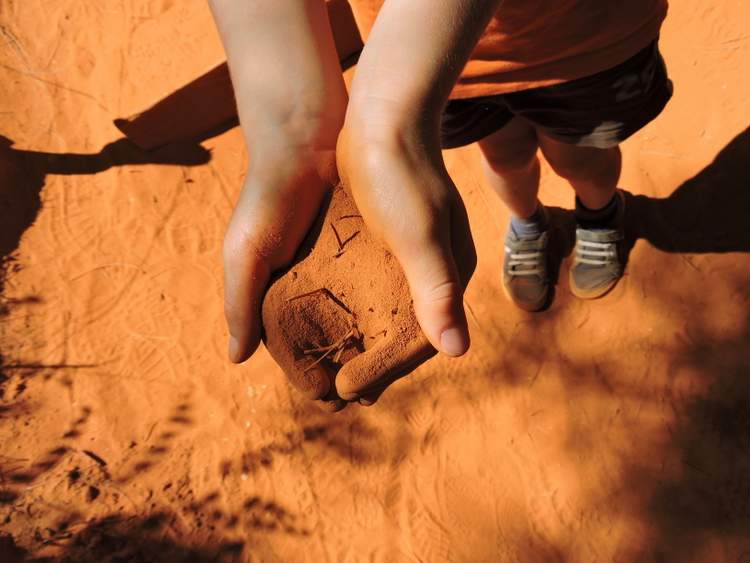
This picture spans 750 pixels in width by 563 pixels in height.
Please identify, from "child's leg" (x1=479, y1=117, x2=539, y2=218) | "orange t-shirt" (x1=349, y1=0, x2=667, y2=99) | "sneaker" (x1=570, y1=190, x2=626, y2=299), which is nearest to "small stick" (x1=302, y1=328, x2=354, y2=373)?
"orange t-shirt" (x1=349, y1=0, x2=667, y2=99)

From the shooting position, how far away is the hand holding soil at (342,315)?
1378mm

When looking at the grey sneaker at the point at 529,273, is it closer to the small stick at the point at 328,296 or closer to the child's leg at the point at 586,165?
the child's leg at the point at 586,165

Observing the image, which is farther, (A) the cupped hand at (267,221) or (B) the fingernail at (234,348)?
(B) the fingernail at (234,348)

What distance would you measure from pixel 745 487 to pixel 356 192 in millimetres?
2166

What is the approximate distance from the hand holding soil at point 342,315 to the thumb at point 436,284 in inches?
6.7

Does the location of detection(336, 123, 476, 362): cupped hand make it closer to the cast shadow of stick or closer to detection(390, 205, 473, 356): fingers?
detection(390, 205, 473, 356): fingers

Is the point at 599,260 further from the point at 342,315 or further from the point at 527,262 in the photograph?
the point at 342,315

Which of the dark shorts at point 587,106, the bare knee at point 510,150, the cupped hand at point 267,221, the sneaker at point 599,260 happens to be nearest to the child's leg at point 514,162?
the bare knee at point 510,150

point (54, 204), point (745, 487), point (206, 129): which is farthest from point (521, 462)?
point (54, 204)

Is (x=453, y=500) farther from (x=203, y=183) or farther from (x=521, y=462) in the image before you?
(x=203, y=183)

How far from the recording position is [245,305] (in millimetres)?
1444

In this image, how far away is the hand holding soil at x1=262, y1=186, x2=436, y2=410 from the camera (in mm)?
1378

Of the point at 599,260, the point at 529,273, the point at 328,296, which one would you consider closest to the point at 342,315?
the point at 328,296

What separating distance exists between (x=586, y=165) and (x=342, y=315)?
1.19 m
